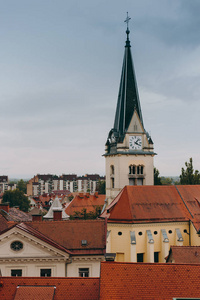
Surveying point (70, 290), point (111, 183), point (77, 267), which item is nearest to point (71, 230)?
point (77, 267)

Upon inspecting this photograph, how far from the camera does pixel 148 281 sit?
19.0 meters

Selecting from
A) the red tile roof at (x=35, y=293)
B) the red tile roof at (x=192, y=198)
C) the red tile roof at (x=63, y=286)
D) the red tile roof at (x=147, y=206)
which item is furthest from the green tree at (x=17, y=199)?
the red tile roof at (x=35, y=293)

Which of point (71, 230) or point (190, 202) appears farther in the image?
point (190, 202)

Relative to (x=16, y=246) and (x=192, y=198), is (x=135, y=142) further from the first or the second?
(x=16, y=246)

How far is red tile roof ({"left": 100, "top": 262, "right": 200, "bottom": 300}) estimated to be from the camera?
60.6ft

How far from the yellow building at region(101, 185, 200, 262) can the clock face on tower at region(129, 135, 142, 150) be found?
901 cm

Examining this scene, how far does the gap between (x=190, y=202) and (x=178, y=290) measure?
30.2m

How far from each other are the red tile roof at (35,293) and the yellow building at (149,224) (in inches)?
980

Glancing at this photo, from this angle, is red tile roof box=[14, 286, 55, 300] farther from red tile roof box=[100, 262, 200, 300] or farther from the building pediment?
the building pediment

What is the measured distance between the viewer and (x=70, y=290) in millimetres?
19438

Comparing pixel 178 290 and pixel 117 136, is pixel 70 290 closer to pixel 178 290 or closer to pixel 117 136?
pixel 178 290

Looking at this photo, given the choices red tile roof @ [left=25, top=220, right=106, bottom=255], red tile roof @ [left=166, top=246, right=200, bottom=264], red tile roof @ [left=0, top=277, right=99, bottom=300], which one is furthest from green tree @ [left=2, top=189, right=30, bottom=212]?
red tile roof @ [left=0, top=277, right=99, bottom=300]

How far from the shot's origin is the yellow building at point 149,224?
44.3 meters

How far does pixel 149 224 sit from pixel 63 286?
1043 inches
